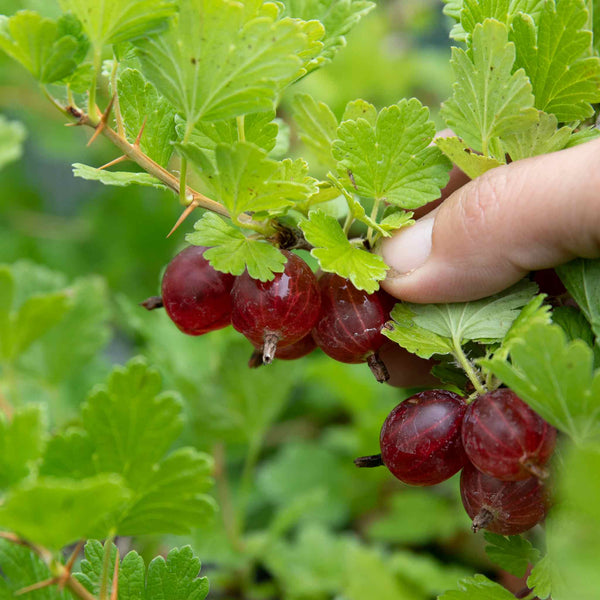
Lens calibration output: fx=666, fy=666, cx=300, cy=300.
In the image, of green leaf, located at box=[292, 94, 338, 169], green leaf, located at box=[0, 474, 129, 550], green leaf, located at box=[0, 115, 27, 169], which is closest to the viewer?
green leaf, located at box=[0, 474, 129, 550]

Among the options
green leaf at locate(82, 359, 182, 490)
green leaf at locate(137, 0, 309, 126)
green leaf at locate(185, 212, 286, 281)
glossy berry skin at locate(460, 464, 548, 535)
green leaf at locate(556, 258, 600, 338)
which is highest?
green leaf at locate(137, 0, 309, 126)

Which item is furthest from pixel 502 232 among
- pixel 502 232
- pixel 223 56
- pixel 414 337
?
pixel 223 56

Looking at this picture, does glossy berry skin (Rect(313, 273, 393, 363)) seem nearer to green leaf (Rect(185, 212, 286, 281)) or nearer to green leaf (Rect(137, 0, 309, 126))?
green leaf (Rect(185, 212, 286, 281))

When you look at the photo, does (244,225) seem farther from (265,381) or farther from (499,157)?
(265,381)

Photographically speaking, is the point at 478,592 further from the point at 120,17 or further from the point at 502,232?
the point at 120,17

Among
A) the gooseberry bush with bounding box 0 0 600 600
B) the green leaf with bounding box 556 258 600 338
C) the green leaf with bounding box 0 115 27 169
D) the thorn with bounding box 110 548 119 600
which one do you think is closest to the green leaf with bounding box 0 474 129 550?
the gooseberry bush with bounding box 0 0 600 600

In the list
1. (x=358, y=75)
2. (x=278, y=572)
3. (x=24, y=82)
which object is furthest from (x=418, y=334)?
(x=24, y=82)

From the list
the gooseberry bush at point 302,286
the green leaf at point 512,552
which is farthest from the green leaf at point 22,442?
the green leaf at point 512,552
